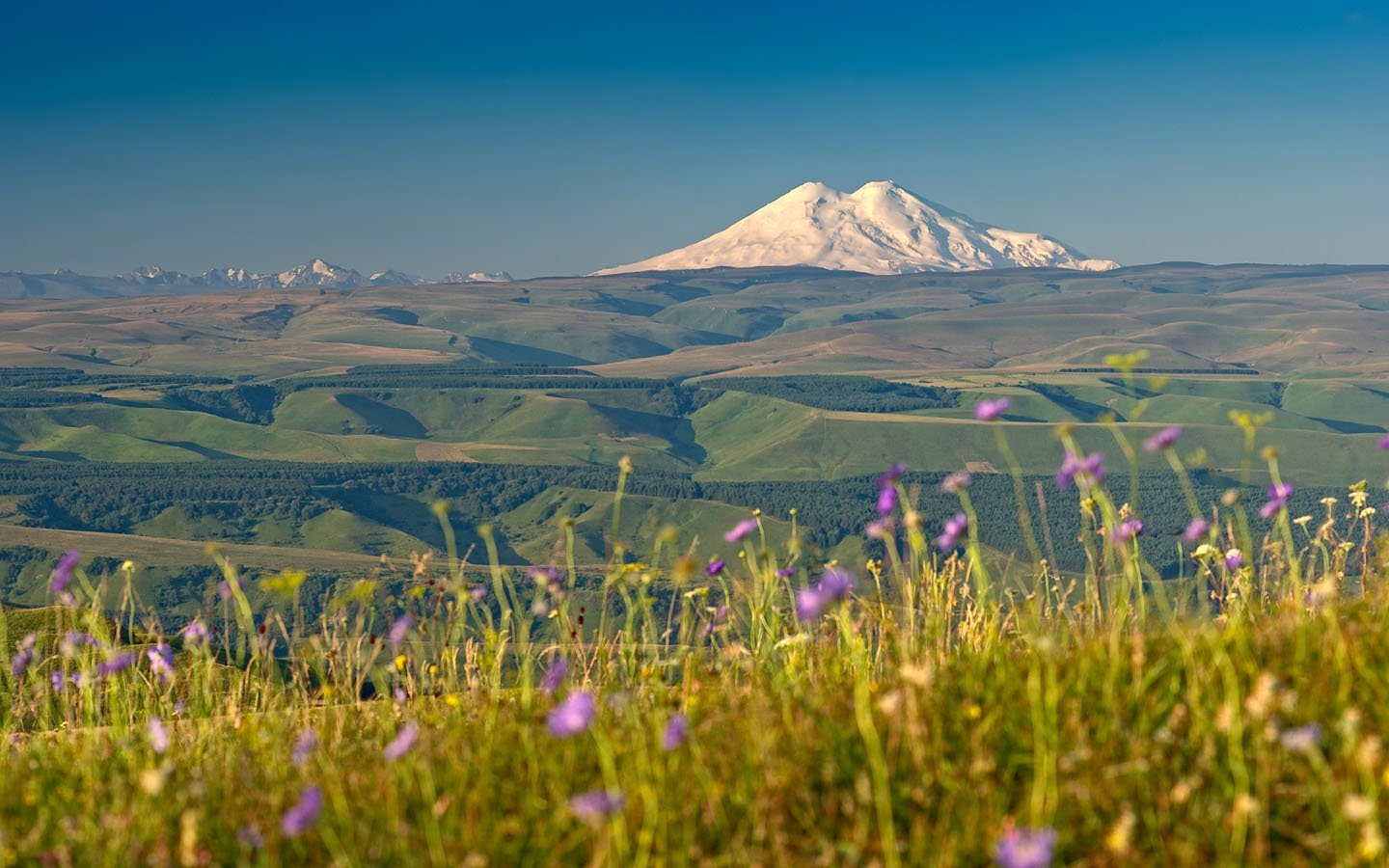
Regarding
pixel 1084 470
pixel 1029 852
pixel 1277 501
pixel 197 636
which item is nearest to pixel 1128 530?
pixel 1084 470

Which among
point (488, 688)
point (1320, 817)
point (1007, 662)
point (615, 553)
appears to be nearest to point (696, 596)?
point (488, 688)

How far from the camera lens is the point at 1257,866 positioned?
3.93 m

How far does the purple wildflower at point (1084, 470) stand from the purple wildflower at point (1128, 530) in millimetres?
225

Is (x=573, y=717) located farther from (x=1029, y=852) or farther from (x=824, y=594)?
(x=1029, y=852)

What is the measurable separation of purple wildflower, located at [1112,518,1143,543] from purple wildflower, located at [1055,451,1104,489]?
225mm

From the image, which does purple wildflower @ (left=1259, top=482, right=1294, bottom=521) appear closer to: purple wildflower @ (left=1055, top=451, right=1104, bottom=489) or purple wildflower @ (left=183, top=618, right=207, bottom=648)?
purple wildflower @ (left=1055, top=451, right=1104, bottom=489)

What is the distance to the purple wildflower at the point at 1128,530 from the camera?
5.29 meters

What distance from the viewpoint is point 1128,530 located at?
19.8ft

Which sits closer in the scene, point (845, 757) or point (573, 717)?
point (573, 717)

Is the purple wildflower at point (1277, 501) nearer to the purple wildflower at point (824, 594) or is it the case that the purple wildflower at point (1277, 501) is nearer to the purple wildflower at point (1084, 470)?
the purple wildflower at point (1084, 470)

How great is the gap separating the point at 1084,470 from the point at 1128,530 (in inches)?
26.0

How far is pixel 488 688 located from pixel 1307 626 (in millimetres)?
4420

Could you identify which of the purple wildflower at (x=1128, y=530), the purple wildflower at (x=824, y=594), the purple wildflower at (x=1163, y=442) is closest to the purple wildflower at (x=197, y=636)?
the purple wildflower at (x=824, y=594)

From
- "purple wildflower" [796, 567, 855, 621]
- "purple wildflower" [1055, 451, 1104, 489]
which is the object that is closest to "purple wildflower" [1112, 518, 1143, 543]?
"purple wildflower" [1055, 451, 1104, 489]
